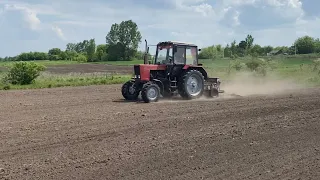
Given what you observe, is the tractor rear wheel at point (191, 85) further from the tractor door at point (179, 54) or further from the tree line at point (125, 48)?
the tree line at point (125, 48)

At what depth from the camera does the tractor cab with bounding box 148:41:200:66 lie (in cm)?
1616

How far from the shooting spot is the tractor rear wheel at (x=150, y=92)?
15.3 m

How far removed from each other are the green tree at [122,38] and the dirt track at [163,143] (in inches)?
3342

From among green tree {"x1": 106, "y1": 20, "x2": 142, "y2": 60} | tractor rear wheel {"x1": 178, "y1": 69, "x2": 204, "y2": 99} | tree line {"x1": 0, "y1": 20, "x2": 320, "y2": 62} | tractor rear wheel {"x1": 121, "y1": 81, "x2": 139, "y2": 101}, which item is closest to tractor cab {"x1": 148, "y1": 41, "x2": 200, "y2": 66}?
tractor rear wheel {"x1": 178, "y1": 69, "x2": 204, "y2": 99}

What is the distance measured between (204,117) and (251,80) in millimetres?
14227

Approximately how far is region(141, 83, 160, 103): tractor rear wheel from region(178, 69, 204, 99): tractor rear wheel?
1123 millimetres

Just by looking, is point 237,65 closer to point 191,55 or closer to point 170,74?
point 191,55

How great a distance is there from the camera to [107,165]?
22.6 ft

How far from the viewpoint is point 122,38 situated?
9906cm

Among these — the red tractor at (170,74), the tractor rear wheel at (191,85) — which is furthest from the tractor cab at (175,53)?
the tractor rear wheel at (191,85)

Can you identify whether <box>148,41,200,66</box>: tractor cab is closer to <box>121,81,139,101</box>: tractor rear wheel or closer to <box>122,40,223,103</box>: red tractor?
<box>122,40,223,103</box>: red tractor

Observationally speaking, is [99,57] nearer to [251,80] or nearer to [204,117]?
[251,80]

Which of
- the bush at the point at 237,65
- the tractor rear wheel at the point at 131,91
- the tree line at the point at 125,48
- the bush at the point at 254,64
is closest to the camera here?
the tractor rear wheel at the point at 131,91

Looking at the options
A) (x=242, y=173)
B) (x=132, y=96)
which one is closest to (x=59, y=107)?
(x=132, y=96)
